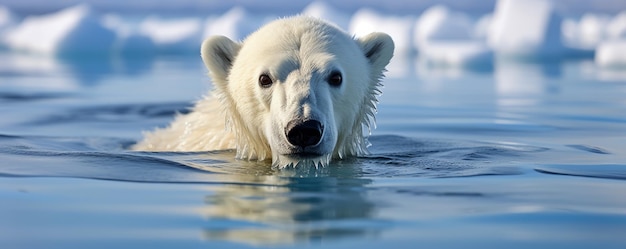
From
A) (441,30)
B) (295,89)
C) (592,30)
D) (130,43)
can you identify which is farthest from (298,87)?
(592,30)

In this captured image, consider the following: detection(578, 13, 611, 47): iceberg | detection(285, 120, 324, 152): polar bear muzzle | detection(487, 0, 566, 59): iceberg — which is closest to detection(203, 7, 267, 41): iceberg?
detection(487, 0, 566, 59): iceberg

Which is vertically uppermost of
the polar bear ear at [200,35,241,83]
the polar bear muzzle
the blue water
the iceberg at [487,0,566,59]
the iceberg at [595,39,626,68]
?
the iceberg at [487,0,566,59]

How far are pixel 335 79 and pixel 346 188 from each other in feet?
2.28

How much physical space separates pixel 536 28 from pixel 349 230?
15727 millimetres

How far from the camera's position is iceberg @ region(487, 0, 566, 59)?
57.7ft

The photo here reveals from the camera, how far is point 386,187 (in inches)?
142

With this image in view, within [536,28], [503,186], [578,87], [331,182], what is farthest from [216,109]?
[536,28]

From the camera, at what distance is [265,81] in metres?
4.10

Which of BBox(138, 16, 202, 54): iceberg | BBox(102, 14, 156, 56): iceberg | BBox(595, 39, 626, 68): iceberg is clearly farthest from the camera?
BBox(138, 16, 202, 54): iceberg

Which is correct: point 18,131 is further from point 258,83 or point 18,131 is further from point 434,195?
point 434,195

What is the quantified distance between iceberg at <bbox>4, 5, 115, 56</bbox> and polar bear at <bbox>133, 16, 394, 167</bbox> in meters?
16.5

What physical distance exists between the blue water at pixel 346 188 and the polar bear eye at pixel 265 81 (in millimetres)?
396

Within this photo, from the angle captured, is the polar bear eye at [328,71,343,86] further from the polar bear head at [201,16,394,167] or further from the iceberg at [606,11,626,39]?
the iceberg at [606,11,626,39]

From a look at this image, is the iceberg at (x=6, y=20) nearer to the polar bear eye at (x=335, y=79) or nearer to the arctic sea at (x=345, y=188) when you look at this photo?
the arctic sea at (x=345, y=188)
